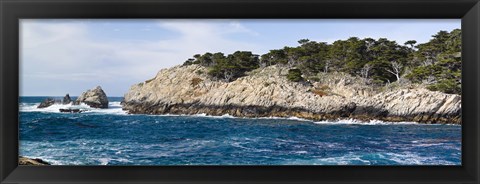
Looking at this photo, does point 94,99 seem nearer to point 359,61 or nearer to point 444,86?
point 359,61

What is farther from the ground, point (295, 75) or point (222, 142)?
point (295, 75)

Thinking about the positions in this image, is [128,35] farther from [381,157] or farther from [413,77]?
[413,77]

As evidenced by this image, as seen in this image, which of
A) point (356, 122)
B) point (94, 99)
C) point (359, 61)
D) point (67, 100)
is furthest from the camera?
point (356, 122)

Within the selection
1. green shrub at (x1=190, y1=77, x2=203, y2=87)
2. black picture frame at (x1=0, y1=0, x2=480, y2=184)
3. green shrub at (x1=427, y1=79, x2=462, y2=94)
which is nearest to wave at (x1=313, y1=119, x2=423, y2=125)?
green shrub at (x1=427, y1=79, x2=462, y2=94)

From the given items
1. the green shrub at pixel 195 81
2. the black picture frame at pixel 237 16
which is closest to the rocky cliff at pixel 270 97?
the green shrub at pixel 195 81

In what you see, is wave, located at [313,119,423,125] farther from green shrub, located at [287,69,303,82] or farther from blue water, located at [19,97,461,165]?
green shrub, located at [287,69,303,82]

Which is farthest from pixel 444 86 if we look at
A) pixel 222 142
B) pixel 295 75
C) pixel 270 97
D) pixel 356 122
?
pixel 222 142
